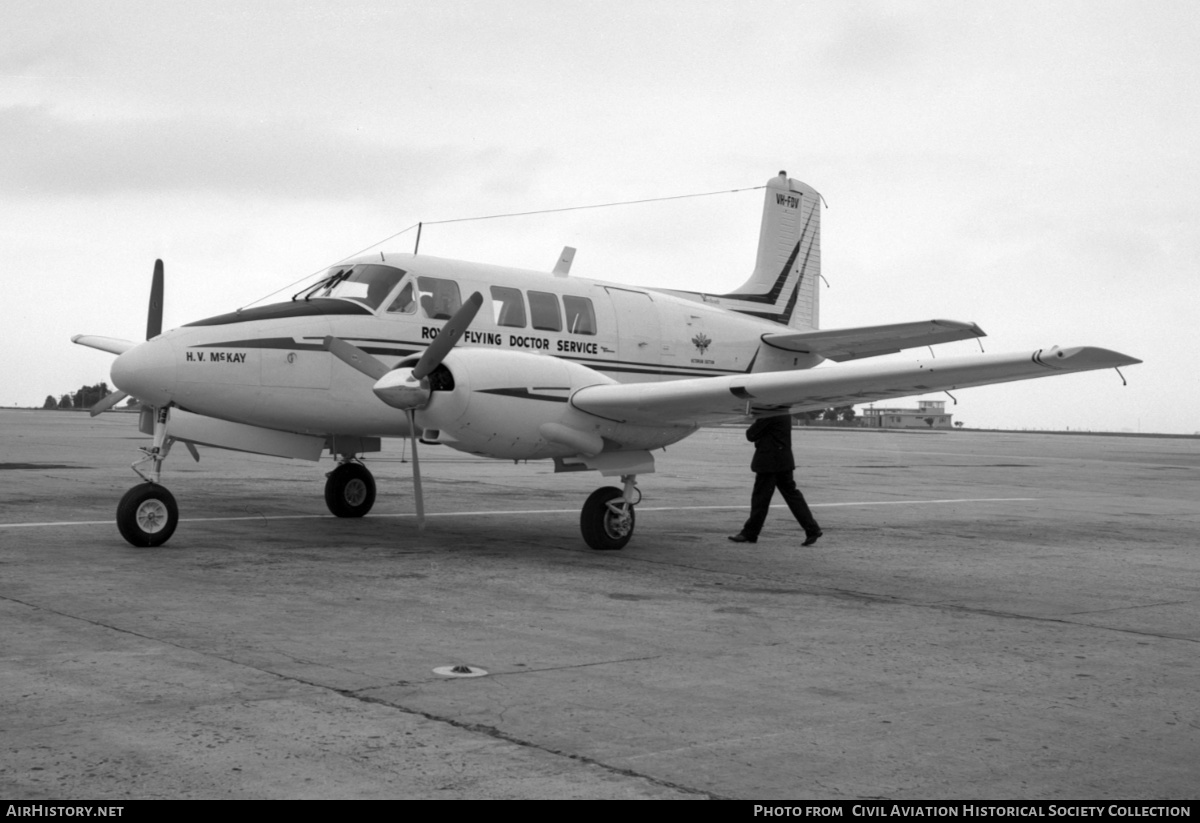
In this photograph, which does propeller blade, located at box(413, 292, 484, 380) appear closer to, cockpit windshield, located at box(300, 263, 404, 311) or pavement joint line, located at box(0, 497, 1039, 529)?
cockpit windshield, located at box(300, 263, 404, 311)

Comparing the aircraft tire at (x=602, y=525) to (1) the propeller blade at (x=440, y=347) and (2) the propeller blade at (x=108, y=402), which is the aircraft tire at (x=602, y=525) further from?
(2) the propeller blade at (x=108, y=402)

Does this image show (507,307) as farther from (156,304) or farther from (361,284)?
(156,304)

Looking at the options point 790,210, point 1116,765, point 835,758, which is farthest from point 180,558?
point 790,210

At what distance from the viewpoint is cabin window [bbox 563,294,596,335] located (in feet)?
47.5

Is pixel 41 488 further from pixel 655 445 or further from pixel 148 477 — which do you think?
pixel 655 445

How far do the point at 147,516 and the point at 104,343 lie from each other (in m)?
7.71

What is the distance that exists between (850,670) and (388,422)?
802 cm

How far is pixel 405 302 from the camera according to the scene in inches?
525

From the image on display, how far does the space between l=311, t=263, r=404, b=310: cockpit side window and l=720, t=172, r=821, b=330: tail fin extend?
6.86 meters

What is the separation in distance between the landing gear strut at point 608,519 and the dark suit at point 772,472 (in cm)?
184

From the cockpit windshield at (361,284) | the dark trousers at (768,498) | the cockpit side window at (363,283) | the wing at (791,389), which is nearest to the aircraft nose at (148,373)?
the cockpit windshield at (361,284)

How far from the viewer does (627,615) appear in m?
8.35

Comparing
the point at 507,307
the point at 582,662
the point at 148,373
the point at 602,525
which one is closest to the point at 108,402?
the point at 148,373

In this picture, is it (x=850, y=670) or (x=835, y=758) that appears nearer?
(x=835, y=758)
